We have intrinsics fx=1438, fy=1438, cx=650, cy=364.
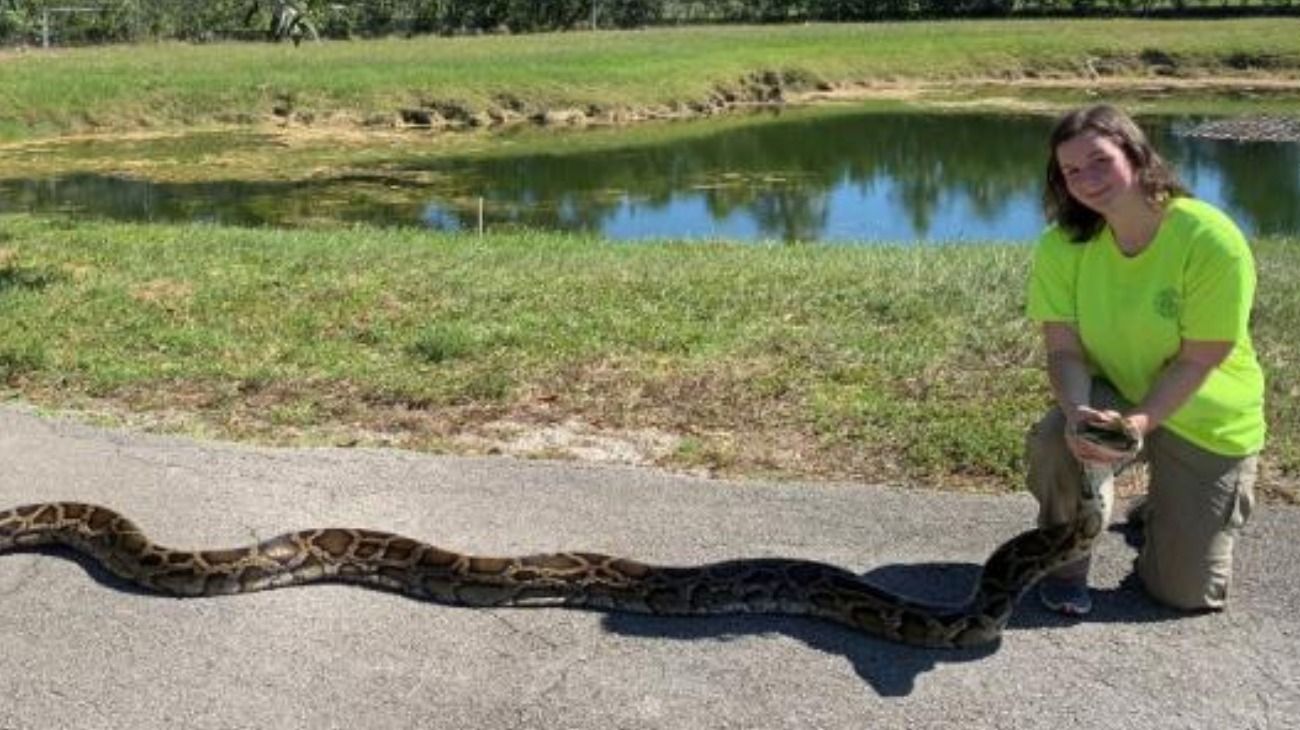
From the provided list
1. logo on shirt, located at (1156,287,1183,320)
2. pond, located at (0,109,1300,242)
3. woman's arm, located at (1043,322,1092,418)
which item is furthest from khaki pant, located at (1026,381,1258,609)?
pond, located at (0,109,1300,242)

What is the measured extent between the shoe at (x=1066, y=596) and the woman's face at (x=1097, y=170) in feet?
4.95

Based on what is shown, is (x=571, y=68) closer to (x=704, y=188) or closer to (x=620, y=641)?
(x=704, y=188)

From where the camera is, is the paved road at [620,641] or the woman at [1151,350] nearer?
the paved road at [620,641]

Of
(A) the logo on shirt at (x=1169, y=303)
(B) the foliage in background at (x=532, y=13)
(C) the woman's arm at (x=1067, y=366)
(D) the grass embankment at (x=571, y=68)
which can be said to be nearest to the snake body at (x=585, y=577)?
(C) the woman's arm at (x=1067, y=366)

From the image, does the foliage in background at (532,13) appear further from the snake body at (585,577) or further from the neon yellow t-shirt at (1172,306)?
the neon yellow t-shirt at (1172,306)

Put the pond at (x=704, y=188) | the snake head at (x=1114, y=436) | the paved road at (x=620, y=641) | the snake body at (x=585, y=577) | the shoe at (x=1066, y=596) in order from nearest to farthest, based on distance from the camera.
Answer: the paved road at (x=620, y=641) < the snake head at (x=1114, y=436) < the snake body at (x=585, y=577) < the shoe at (x=1066, y=596) < the pond at (x=704, y=188)

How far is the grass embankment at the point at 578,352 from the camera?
27.5 ft

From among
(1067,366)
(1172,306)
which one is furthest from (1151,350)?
(1067,366)

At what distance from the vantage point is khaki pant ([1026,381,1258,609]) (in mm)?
5660

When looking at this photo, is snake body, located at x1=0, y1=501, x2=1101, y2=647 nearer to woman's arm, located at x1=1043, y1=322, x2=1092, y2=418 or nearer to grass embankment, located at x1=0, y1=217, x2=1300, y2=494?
woman's arm, located at x1=1043, y1=322, x2=1092, y2=418

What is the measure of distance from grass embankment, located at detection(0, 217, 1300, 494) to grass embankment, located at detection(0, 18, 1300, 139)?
75.0ft

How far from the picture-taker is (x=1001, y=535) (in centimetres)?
663

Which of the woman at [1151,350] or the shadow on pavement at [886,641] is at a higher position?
the woman at [1151,350]

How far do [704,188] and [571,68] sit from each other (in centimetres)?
1606
